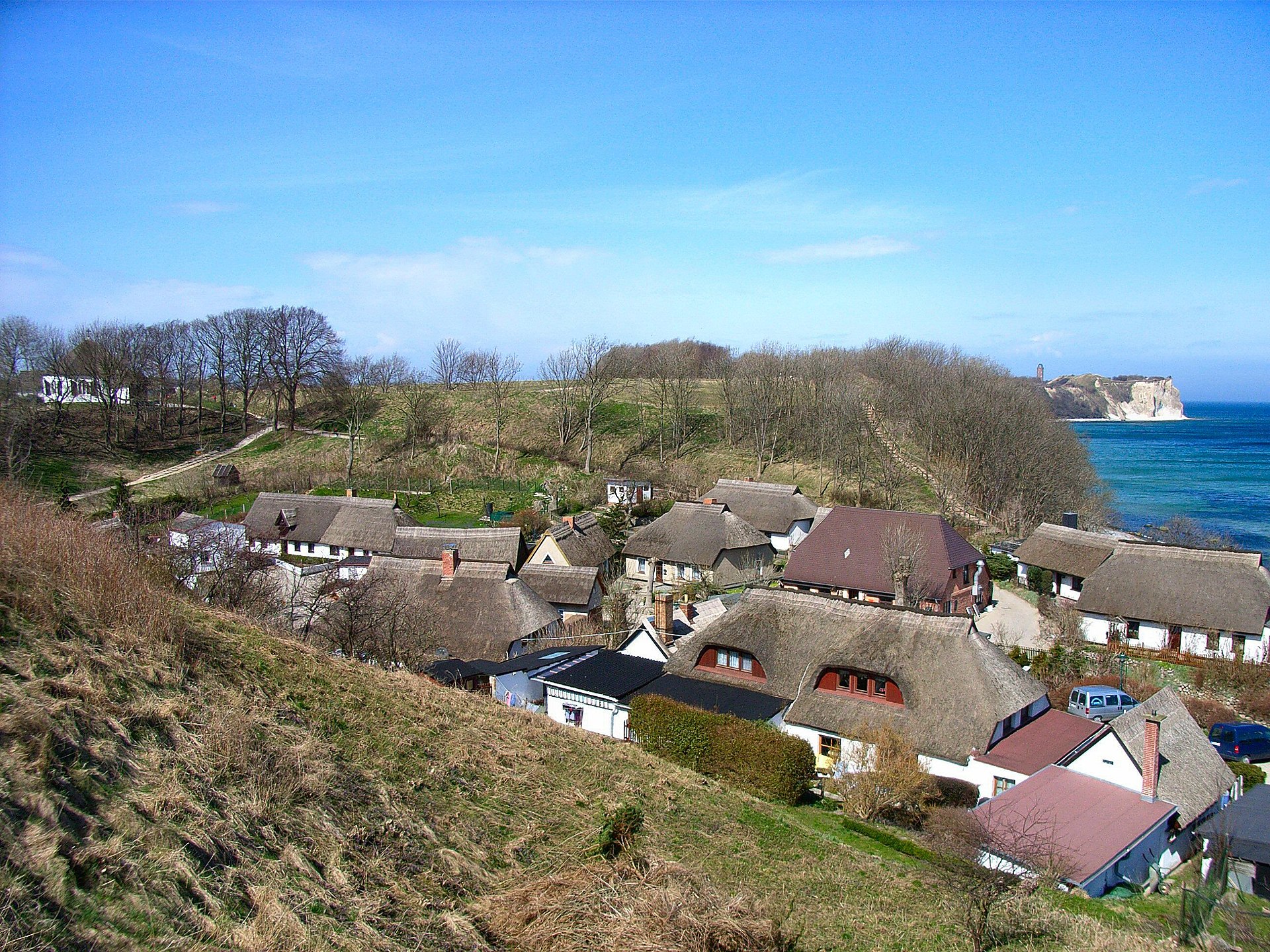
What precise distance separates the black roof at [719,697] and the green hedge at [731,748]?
2.36 metres

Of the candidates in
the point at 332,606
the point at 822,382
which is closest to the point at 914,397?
the point at 822,382

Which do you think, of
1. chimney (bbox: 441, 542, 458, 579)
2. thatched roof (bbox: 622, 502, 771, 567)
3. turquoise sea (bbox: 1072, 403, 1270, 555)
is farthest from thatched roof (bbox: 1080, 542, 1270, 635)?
turquoise sea (bbox: 1072, 403, 1270, 555)

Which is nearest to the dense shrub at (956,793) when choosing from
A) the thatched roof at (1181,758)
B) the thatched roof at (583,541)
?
the thatched roof at (1181,758)

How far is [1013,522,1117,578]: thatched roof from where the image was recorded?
36062mm

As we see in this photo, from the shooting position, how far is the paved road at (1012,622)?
105 feet

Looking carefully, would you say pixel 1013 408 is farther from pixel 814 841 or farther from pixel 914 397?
pixel 814 841

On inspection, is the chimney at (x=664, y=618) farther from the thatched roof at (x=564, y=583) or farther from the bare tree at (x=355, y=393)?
the bare tree at (x=355, y=393)

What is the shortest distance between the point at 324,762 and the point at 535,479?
189 ft

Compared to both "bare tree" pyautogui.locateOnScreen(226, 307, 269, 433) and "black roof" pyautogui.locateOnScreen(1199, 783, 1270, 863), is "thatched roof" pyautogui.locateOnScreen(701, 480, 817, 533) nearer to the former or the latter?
"black roof" pyautogui.locateOnScreen(1199, 783, 1270, 863)

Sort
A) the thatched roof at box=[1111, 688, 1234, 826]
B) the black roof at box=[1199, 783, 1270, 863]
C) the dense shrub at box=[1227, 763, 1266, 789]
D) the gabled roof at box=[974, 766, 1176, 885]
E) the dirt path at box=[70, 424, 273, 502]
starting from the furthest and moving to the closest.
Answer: the dirt path at box=[70, 424, 273, 502] → the dense shrub at box=[1227, 763, 1266, 789] → the thatched roof at box=[1111, 688, 1234, 826] → the black roof at box=[1199, 783, 1270, 863] → the gabled roof at box=[974, 766, 1176, 885]

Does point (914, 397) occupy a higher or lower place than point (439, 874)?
higher

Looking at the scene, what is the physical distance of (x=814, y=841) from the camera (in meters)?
12.7

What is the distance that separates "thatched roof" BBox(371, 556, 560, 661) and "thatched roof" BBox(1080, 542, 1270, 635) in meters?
24.2

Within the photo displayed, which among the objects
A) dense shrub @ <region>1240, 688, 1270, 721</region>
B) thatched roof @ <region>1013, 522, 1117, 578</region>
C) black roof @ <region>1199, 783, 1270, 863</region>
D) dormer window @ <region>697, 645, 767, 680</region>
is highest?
thatched roof @ <region>1013, 522, 1117, 578</region>
